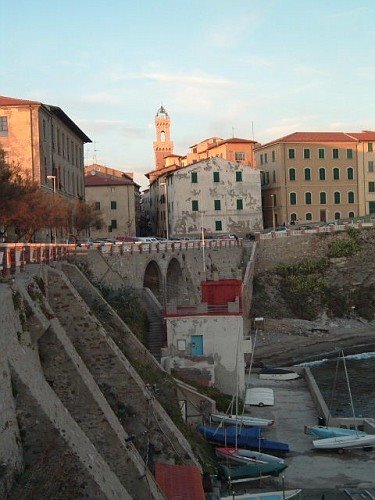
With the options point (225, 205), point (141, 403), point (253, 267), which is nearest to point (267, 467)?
point (141, 403)

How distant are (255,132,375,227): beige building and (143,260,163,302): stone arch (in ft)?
115

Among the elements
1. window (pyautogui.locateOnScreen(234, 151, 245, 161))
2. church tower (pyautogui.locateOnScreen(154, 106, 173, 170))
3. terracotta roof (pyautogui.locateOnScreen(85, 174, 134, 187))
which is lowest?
terracotta roof (pyautogui.locateOnScreen(85, 174, 134, 187))

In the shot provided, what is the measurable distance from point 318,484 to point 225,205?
50830 millimetres

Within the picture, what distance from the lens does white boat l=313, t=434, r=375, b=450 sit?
25031 mm

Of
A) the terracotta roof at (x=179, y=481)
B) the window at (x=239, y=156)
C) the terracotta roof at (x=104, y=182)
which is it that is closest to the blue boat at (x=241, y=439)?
the terracotta roof at (x=179, y=481)

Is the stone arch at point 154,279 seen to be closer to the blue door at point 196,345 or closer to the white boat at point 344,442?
the blue door at point 196,345

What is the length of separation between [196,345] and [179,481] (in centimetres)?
1400

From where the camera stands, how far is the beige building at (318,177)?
77375mm

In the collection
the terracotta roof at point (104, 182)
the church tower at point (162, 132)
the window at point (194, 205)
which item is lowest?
the window at point (194, 205)

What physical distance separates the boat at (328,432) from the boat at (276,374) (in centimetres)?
1152

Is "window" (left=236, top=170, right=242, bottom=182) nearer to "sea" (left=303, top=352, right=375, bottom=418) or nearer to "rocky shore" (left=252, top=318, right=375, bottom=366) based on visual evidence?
"rocky shore" (left=252, top=318, right=375, bottom=366)

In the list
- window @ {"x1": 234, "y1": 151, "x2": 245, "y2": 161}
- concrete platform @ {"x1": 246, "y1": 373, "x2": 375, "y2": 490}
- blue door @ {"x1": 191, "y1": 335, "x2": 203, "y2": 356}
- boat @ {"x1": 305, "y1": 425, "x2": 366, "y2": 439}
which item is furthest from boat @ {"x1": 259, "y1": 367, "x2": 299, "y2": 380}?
window @ {"x1": 234, "y1": 151, "x2": 245, "y2": 161}

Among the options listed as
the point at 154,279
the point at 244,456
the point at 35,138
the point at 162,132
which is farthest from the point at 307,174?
the point at 162,132

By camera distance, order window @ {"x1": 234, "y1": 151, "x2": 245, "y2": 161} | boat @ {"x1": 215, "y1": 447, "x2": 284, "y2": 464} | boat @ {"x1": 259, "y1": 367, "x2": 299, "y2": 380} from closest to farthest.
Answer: boat @ {"x1": 215, "y1": 447, "x2": 284, "y2": 464} → boat @ {"x1": 259, "y1": 367, "x2": 299, "y2": 380} → window @ {"x1": 234, "y1": 151, "x2": 245, "y2": 161}
